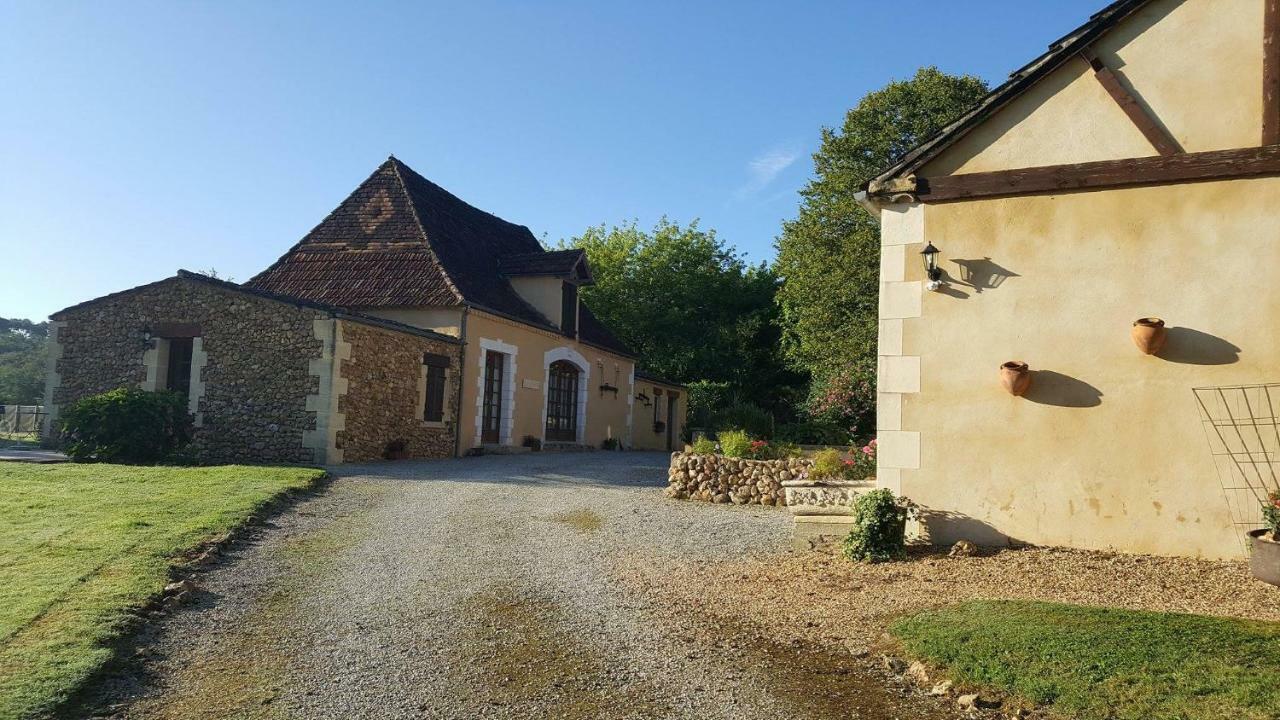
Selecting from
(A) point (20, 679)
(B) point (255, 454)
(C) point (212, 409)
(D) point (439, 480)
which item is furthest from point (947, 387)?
(C) point (212, 409)

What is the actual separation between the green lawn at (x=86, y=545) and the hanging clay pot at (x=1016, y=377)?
669 cm

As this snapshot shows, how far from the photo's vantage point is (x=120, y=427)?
1385cm

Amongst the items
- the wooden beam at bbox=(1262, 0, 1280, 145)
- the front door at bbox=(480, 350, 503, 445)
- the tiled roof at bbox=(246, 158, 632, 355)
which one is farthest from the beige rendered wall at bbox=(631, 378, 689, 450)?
the wooden beam at bbox=(1262, 0, 1280, 145)

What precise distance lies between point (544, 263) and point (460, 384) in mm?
5170

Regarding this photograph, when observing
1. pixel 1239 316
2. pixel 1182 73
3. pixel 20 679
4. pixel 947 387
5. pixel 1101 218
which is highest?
pixel 1182 73

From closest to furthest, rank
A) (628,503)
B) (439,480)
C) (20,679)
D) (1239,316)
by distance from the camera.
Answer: (20,679)
(1239,316)
(628,503)
(439,480)

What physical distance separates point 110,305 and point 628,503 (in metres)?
10.7

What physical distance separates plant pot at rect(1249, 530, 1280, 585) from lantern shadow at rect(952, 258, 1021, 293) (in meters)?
2.69

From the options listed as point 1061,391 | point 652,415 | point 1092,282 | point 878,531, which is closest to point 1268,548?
point 1061,391

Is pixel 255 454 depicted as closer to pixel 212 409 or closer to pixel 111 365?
pixel 212 409

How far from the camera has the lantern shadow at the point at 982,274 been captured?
7723 millimetres

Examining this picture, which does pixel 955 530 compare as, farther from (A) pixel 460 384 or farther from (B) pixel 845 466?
(A) pixel 460 384

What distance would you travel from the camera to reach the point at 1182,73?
7426 millimetres

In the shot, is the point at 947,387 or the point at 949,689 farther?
the point at 947,387
